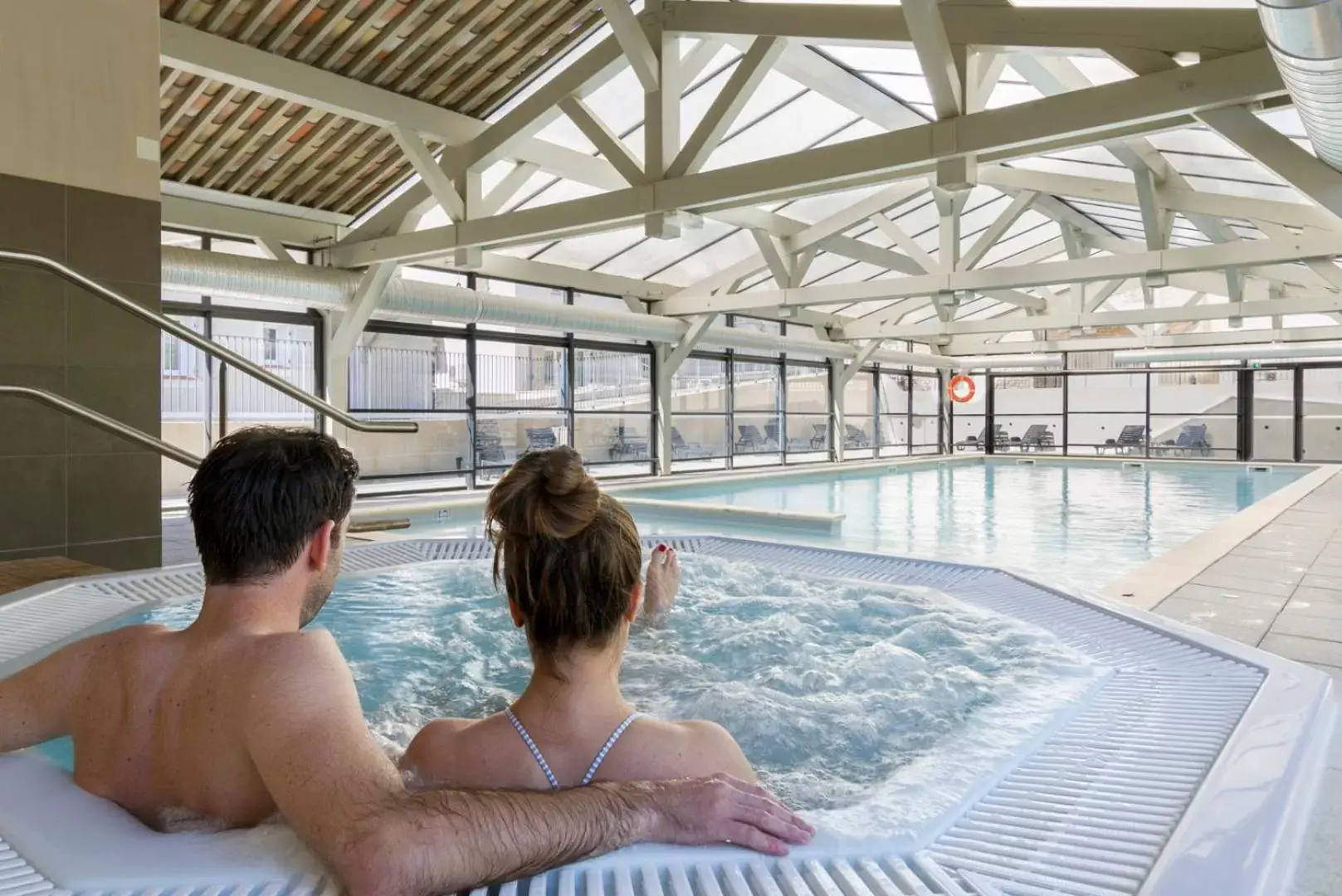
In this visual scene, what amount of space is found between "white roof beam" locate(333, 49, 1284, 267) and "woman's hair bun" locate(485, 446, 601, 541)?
3770 mm

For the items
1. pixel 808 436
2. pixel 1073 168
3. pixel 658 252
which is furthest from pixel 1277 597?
pixel 808 436

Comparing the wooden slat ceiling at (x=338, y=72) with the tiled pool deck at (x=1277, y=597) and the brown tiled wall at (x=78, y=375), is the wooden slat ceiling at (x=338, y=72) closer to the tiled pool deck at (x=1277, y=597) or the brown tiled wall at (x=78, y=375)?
the brown tiled wall at (x=78, y=375)

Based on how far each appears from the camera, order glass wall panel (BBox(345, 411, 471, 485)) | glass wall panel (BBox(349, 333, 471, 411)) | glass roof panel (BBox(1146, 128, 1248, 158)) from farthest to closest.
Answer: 1. glass wall panel (BBox(345, 411, 471, 485))
2. glass wall panel (BBox(349, 333, 471, 411))
3. glass roof panel (BBox(1146, 128, 1248, 158))

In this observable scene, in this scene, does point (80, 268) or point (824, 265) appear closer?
point (80, 268)

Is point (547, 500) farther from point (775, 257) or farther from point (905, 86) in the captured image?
point (775, 257)

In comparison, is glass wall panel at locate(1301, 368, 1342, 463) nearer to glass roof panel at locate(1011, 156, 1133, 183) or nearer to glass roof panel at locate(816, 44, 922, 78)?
glass roof panel at locate(1011, 156, 1133, 183)

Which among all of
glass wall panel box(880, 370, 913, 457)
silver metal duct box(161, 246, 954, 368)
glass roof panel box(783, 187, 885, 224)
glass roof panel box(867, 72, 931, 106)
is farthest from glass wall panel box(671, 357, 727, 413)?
glass roof panel box(867, 72, 931, 106)

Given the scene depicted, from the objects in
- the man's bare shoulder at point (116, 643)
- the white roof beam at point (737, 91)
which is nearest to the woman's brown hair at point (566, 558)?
the man's bare shoulder at point (116, 643)

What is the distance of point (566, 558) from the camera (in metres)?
1.18

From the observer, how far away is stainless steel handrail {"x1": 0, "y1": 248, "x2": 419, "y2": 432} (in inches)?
111

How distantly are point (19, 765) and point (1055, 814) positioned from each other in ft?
5.56

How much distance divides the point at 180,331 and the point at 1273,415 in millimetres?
19045

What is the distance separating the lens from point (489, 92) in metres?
6.77

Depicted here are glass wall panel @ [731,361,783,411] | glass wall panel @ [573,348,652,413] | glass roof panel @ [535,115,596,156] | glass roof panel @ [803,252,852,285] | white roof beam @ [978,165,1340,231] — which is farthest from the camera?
glass wall panel @ [731,361,783,411]
